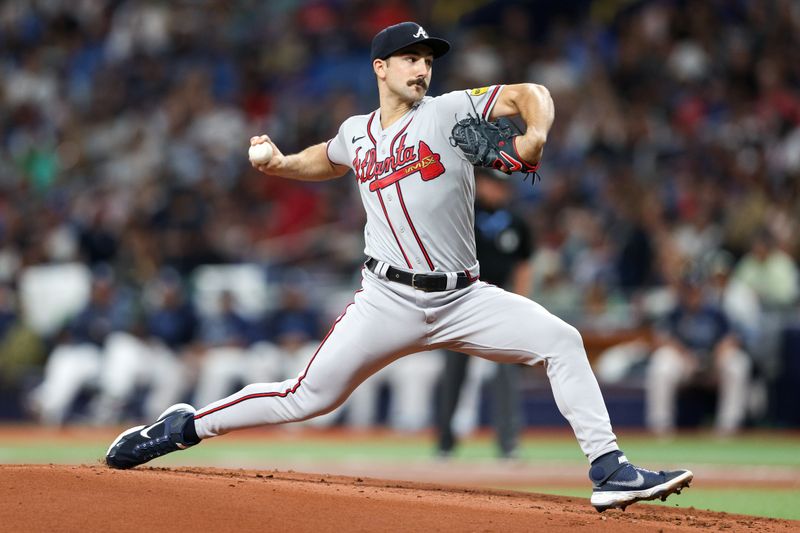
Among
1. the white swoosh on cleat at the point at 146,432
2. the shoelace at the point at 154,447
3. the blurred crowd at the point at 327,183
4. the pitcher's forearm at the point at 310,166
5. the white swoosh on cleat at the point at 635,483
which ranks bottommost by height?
the white swoosh on cleat at the point at 635,483

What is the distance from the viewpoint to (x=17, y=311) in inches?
592

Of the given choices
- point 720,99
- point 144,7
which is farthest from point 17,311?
point 720,99

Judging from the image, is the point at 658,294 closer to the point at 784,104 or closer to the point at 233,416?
the point at 784,104

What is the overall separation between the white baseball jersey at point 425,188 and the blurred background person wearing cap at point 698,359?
24.6 ft

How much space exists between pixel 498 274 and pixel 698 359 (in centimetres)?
406

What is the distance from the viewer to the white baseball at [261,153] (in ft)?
17.6

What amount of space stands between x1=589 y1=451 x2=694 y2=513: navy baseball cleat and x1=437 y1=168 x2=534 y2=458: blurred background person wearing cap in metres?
4.23

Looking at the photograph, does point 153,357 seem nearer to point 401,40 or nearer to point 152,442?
point 152,442

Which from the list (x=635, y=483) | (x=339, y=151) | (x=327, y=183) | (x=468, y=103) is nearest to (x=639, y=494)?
(x=635, y=483)

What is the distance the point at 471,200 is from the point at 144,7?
15112 mm

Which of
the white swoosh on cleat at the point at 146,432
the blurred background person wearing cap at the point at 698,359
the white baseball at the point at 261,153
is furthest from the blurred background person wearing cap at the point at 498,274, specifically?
the white swoosh on cleat at the point at 146,432

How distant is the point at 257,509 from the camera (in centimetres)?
459

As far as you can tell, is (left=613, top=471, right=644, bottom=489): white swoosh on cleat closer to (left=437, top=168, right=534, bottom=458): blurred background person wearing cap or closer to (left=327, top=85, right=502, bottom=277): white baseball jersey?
(left=327, top=85, right=502, bottom=277): white baseball jersey

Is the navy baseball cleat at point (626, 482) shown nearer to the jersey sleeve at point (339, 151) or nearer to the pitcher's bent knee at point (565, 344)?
the pitcher's bent knee at point (565, 344)
